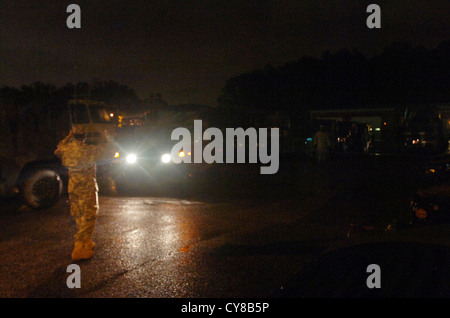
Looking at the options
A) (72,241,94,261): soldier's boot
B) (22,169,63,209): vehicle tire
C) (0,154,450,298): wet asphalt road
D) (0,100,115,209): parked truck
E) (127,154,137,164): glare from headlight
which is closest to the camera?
(0,154,450,298): wet asphalt road

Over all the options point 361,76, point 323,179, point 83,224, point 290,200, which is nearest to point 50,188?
point 83,224

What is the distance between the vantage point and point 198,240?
7320 millimetres

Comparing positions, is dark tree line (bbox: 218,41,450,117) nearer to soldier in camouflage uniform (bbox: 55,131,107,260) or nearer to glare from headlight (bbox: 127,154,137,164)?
glare from headlight (bbox: 127,154,137,164)

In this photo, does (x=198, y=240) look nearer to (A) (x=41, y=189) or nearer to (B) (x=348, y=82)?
(A) (x=41, y=189)

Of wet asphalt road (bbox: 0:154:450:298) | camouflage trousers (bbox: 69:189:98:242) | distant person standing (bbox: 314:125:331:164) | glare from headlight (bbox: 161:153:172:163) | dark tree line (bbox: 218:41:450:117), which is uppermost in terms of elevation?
dark tree line (bbox: 218:41:450:117)

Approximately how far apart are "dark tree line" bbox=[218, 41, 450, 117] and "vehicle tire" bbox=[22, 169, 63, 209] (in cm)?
3786

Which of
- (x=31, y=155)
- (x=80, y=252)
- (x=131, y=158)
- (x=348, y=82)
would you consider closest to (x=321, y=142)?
(x=131, y=158)

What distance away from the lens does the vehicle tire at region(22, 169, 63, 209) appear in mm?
9875

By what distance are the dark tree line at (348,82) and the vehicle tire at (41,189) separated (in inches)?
1491

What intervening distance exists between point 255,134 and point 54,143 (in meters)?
24.5

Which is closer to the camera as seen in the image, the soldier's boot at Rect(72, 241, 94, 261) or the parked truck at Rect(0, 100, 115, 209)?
the soldier's boot at Rect(72, 241, 94, 261)

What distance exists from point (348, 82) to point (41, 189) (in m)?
54.7

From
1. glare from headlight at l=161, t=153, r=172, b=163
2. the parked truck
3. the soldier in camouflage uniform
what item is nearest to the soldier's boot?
the soldier in camouflage uniform
